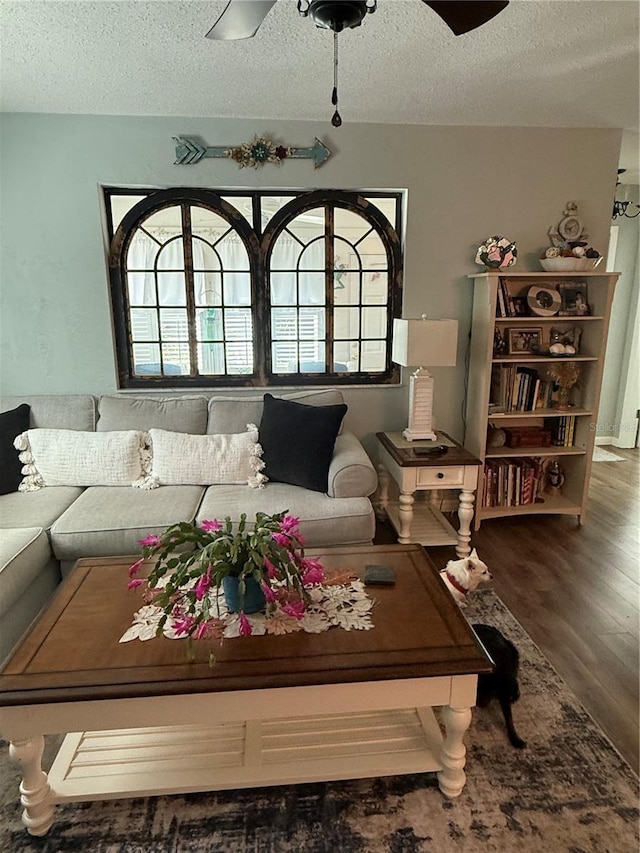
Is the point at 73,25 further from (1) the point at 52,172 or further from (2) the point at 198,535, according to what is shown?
(2) the point at 198,535

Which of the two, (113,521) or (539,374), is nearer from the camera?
(113,521)

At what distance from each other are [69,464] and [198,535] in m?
1.57

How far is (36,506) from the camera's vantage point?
2582 mm

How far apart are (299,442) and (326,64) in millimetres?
1778

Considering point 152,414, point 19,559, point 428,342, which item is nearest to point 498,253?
point 428,342

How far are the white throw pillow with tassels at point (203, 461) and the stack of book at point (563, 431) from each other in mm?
2013

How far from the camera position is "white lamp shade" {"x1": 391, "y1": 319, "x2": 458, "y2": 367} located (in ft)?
9.42

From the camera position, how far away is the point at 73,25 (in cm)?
200

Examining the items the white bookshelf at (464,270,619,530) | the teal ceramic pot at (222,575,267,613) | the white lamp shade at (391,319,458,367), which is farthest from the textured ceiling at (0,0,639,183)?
the teal ceramic pot at (222,575,267,613)

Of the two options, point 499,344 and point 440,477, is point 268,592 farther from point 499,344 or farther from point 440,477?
point 499,344

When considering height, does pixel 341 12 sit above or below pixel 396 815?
above

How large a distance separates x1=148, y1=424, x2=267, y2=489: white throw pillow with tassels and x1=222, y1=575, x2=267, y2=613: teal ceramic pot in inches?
47.7

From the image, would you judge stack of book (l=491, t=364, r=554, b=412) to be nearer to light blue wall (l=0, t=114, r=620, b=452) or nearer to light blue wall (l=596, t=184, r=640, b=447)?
light blue wall (l=0, t=114, r=620, b=452)

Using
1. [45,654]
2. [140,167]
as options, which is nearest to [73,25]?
[140,167]
